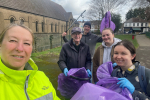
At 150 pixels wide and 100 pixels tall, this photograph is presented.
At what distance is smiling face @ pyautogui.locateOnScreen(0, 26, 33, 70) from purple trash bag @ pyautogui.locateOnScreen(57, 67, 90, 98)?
1.36 metres

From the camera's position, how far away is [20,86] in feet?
3.54

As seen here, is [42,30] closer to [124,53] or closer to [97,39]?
[97,39]

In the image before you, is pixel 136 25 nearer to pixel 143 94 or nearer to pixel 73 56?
pixel 73 56

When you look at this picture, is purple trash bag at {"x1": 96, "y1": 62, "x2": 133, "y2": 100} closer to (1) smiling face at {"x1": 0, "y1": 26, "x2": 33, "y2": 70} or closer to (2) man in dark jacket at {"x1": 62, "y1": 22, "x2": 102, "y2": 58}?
(1) smiling face at {"x1": 0, "y1": 26, "x2": 33, "y2": 70}

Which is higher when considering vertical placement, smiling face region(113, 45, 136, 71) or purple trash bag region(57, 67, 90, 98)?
smiling face region(113, 45, 136, 71)

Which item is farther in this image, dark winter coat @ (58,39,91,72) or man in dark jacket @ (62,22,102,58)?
man in dark jacket @ (62,22,102,58)

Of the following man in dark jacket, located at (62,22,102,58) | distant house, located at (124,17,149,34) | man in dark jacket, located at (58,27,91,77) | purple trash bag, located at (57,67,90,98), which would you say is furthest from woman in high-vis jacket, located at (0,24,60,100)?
distant house, located at (124,17,149,34)

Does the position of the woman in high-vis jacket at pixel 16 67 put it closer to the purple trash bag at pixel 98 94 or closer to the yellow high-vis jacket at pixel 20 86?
the yellow high-vis jacket at pixel 20 86

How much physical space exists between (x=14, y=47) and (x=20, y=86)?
0.39 m

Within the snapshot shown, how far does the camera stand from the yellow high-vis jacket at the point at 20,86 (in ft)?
3.25

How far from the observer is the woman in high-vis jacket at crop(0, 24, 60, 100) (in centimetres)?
100

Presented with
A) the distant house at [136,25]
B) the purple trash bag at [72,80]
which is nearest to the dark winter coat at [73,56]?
the purple trash bag at [72,80]

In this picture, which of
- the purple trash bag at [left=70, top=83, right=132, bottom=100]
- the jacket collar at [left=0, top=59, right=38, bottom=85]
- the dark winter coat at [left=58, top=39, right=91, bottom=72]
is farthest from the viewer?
the dark winter coat at [left=58, top=39, right=91, bottom=72]

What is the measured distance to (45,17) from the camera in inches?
882
